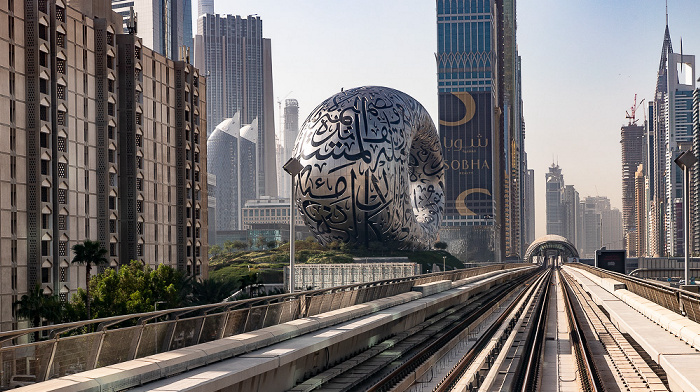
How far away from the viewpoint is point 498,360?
79.5 feet

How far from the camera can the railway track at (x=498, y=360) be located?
2020 cm

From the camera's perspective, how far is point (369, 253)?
309 ft

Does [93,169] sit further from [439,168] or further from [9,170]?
[439,168]

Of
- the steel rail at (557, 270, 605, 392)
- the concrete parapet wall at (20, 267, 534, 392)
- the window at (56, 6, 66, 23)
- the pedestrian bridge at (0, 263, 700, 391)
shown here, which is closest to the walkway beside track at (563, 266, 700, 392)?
the pedestrian bridge at (0, 263, 700, 391)

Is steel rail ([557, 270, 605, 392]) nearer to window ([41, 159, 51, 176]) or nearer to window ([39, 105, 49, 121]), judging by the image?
window ([41, 159, 51, 176])

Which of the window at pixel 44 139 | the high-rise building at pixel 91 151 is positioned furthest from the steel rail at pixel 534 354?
the window at pixel 44 139

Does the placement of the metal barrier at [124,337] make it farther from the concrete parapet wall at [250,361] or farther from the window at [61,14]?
the window at [61,14]

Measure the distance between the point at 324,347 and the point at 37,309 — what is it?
92.7 feet

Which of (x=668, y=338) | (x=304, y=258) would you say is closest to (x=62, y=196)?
(x=668, y=338)

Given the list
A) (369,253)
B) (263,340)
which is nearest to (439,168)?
(369,253)

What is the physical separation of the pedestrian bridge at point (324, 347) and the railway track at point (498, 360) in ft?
0.29

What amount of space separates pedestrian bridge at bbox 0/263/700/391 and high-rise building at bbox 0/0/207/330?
21.4 m

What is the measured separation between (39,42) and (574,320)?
3105 cm

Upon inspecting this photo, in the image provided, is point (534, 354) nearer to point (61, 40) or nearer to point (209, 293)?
point (209, 293)
